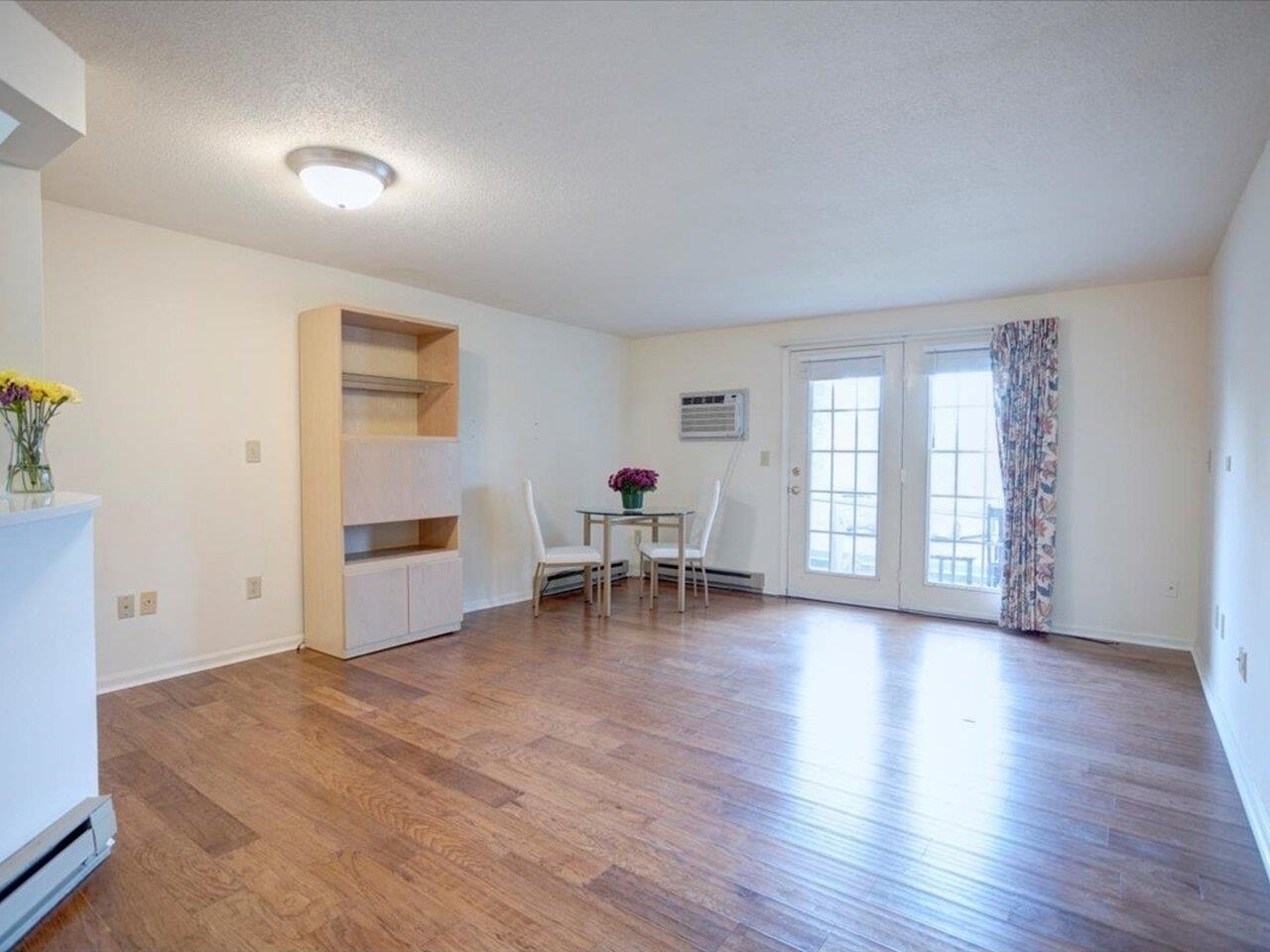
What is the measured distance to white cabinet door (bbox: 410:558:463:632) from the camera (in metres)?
4.09

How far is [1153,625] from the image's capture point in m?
4.15

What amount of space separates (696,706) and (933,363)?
10.5ft

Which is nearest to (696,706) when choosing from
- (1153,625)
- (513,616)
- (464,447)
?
(513,616)

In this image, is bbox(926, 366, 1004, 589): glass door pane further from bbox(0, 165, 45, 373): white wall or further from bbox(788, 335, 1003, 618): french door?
bbox(0, 165, 45, 373): white wall

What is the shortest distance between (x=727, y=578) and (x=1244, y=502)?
12.2ft

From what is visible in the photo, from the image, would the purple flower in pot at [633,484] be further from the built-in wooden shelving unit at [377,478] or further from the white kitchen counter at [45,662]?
the white kitchen counter at [45,662]

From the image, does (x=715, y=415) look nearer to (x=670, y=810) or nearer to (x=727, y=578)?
(x=727, y=578)

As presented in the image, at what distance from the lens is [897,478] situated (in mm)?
5000

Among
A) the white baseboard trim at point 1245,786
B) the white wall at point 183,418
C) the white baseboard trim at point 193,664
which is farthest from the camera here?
the white baseboard trim at point 193,664

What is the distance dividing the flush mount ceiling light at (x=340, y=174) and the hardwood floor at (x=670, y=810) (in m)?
2.19

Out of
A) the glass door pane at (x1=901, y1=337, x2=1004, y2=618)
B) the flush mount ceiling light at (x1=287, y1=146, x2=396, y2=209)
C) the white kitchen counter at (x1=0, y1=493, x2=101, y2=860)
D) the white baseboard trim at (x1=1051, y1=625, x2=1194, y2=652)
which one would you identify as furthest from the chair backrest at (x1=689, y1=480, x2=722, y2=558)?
the white kitchen counter at (x1=0, y1=493, x2=101, y2=860)

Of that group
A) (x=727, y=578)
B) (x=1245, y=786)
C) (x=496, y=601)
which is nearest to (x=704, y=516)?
(x=727, y=578)

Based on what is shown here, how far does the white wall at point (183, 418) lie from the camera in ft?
10.3

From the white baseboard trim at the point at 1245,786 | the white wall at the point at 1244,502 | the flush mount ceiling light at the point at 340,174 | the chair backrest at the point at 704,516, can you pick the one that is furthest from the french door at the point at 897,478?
the flush mount ceiling light at the point at 340,174
